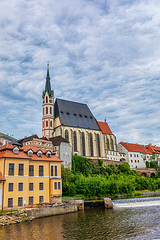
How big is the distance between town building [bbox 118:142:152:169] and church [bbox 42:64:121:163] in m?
4.77

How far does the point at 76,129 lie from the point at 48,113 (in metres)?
13.1

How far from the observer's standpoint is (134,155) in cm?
9862

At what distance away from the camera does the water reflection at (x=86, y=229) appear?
2230 centimetres

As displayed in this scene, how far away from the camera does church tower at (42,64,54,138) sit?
3329 inches

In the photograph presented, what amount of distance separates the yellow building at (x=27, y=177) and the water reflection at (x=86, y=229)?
20.7 ft

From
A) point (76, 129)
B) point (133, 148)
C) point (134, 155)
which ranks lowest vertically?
point (134, 155)

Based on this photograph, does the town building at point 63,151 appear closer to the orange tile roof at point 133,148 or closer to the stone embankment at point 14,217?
the stone embankment at point 14,217

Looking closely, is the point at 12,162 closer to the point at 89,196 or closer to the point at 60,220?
the point at 60,220

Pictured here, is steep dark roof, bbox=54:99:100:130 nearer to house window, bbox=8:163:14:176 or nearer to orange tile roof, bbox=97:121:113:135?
orange tile roof, bbox=97:121:113:135

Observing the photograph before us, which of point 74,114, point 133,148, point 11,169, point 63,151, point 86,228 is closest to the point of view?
point 86,228

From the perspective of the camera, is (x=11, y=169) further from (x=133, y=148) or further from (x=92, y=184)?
(x=133, y=148)

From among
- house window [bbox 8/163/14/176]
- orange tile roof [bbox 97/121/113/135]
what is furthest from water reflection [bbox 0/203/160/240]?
orange tile roof [bbox 97/121/113/135]

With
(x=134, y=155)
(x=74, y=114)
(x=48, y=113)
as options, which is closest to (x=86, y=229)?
(x=48, y=113)

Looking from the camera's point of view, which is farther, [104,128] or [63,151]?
[104,128]
